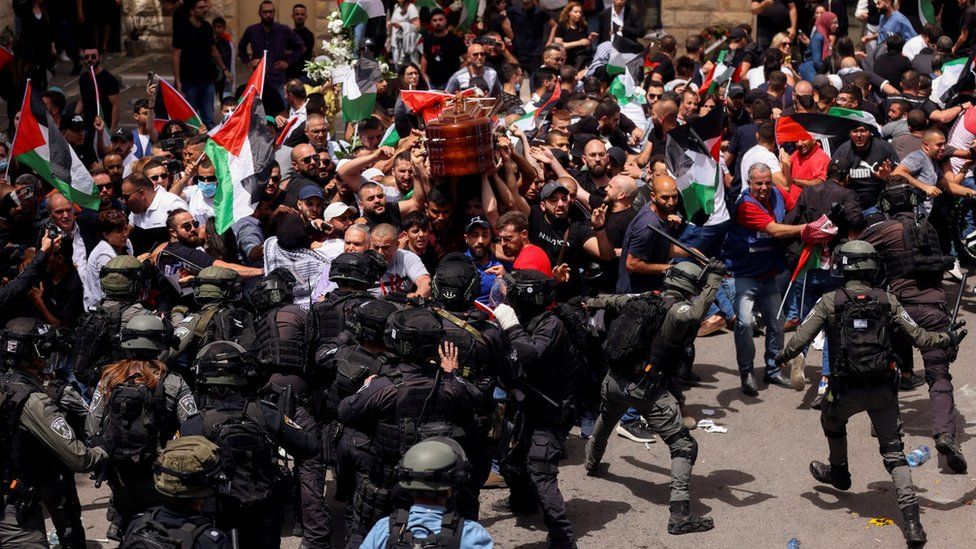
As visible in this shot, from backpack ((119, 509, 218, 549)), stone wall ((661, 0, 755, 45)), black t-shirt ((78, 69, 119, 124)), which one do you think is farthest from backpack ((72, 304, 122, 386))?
stone wall ((661, 0, 755, 45))

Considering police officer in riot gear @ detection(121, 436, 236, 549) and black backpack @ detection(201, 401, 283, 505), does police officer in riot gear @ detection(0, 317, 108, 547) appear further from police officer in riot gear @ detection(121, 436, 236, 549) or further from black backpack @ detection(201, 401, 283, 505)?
police officer in riot gear @ detection(121, 436, 236, 549)

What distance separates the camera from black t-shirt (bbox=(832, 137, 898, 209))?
1203cm

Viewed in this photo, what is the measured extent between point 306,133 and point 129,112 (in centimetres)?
679

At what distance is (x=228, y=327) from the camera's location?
832cm

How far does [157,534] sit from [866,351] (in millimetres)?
4499

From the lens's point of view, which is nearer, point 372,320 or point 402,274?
point 372,320

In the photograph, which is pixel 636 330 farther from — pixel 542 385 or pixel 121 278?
pixel 121 278

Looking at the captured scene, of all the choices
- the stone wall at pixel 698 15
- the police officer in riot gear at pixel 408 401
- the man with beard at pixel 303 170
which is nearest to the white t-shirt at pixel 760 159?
the man with beard at pixel 303 170

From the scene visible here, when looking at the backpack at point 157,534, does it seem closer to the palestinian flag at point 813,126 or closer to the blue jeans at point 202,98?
the palestinian flag at point 813,126

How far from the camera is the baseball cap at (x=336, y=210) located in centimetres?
992

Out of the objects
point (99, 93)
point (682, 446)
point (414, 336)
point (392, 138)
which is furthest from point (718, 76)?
point (414, 336)

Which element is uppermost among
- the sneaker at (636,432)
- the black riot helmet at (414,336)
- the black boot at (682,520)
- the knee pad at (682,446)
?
the black riot helmet at (414,336)

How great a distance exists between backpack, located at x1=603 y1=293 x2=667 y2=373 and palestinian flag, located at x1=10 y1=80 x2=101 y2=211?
4427 mm

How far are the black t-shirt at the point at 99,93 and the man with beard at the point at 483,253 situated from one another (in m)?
6.84
